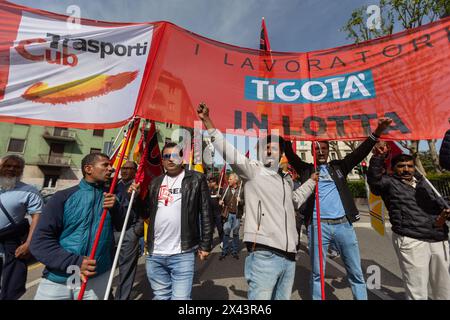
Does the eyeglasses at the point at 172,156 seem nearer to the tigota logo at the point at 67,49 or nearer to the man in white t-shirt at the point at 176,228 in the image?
the man in white t-shirt at the point at 176,228

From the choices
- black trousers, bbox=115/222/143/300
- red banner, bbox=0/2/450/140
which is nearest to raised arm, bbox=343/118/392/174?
red banner, bbox=0/2/450/140

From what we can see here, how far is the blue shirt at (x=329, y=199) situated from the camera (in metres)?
2.84

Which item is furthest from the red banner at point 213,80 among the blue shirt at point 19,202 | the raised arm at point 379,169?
the blue shirt at point 19,202

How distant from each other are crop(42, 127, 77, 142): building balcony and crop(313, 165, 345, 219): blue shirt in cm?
3166

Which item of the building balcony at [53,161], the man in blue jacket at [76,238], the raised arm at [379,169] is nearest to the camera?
the man in blue jacket at [76,238]

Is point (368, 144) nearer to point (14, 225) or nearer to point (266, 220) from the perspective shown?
point (266, 220)

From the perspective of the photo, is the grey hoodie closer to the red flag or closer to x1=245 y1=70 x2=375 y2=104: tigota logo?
x1=245 y1=70 x2=375 y2=104: tigota logo

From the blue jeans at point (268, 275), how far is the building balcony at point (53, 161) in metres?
31.0

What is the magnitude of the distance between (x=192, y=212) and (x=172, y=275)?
1.98ft

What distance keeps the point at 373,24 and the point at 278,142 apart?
1907mm

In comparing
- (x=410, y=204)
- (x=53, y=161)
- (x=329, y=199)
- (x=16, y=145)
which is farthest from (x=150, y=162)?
(x=16, y=145)

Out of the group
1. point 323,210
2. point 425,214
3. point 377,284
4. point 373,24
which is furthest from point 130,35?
point 377,284

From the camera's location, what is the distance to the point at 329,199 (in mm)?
2922

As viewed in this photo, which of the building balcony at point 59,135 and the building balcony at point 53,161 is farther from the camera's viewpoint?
the building balcony at point 59,135
